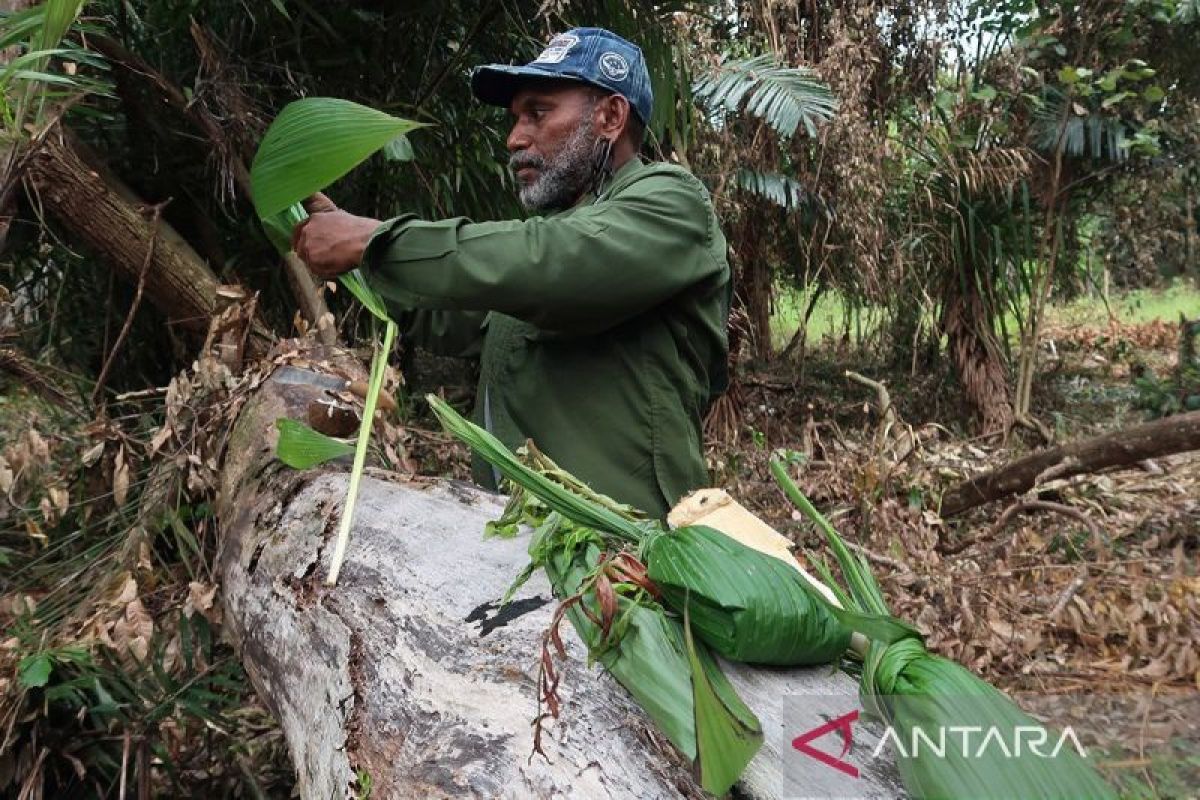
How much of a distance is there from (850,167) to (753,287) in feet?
3.91

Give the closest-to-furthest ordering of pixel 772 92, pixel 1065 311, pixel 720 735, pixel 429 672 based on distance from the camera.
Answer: pixel 720 735 → pixel 429 672 → pixel 772 92 → pixel 1065 311

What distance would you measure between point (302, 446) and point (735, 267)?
3987 millimetres

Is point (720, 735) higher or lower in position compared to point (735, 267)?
higher

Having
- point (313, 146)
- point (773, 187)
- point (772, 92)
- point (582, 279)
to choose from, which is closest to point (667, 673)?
point (582, 279)

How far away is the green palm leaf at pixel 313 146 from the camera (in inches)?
51.4

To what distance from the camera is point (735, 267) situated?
5.25m

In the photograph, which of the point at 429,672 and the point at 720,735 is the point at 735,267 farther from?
the point at 720,735

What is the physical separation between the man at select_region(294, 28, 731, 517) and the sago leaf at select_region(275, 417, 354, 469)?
0.87ft

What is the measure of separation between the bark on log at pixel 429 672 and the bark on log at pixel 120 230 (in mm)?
1105

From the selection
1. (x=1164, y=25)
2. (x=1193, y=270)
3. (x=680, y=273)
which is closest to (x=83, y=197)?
(x=680, y=273)

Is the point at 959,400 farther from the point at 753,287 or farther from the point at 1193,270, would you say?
the point at 1193,270

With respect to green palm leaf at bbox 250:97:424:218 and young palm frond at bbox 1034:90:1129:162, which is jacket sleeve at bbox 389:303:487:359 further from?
young palm frond at bbox 1034:90:1129:162

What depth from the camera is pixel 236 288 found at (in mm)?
2482

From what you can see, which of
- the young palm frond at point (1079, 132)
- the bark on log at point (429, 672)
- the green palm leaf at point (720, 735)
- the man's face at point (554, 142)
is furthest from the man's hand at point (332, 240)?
the young palm frond at point (1079, 132)
